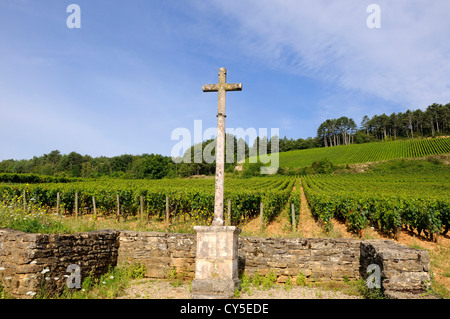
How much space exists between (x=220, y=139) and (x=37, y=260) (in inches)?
156

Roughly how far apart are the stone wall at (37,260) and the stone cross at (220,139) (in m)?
2.78

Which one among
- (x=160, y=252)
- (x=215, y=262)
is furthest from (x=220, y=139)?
(x=160, y=252)

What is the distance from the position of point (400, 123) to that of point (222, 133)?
119013mm

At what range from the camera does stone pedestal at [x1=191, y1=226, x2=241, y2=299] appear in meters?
5.05

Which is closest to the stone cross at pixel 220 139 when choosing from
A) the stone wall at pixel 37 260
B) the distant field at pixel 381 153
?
the stone wall at pixel 37 260

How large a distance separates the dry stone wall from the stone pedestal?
118 cm

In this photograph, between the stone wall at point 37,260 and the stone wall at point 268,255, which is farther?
the stone wall at point 268,255

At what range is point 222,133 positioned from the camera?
593 cm

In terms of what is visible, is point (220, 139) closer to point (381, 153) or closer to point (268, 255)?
point (268, 255)

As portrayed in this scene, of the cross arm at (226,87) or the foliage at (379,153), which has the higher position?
the foliage at (379,153)

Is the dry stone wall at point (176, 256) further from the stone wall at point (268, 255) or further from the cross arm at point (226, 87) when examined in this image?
the cross arm at point (226, 87)

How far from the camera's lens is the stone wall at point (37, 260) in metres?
4.66

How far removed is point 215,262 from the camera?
523 centimetres
